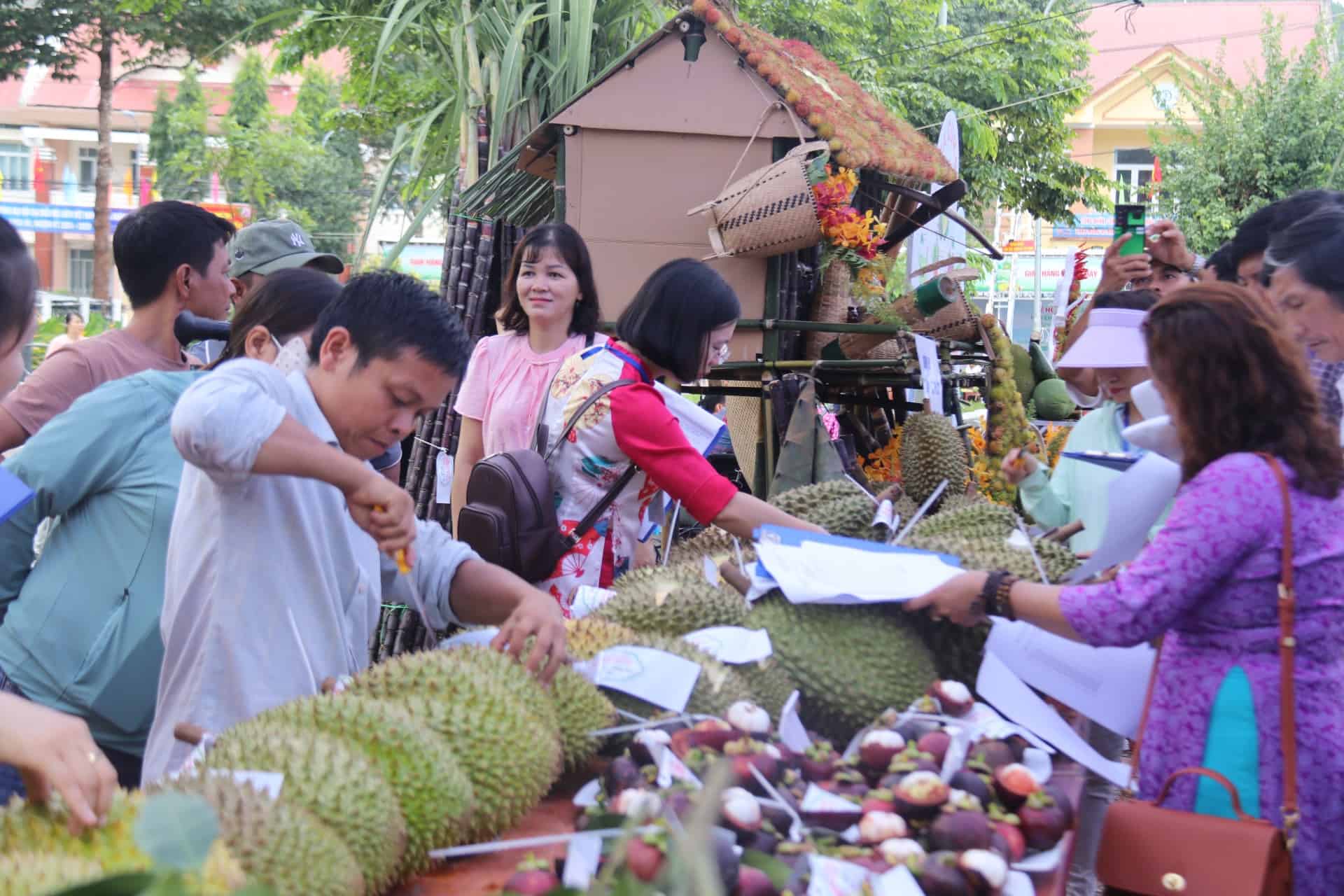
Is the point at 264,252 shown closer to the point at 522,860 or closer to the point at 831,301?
the point at 831,301

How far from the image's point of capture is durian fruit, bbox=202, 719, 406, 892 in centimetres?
138

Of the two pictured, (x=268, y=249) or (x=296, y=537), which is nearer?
(x=296, y=537)

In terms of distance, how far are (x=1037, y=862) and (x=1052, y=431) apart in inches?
150

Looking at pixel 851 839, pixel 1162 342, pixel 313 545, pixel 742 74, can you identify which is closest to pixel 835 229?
pixel 742 74

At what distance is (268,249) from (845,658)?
8.34 feet

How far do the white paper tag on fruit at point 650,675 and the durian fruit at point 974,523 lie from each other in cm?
125

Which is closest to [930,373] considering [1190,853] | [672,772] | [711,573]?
[711,573]

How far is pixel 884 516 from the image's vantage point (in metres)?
2.89

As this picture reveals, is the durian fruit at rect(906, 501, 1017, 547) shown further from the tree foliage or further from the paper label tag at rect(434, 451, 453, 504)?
the tree foliage

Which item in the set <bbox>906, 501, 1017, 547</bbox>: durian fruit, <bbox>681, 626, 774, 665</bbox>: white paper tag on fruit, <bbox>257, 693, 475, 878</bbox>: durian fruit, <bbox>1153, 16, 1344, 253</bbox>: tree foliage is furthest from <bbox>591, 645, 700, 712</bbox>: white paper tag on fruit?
<bbox>1153, 16, 1344, 253</bbox>: tree foliage

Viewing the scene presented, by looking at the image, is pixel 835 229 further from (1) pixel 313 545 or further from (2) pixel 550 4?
(1) pixel 313 545

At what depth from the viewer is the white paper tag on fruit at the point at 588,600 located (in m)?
2.65

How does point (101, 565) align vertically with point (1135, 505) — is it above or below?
below

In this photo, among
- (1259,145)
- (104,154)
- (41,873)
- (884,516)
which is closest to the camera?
(41,873)
